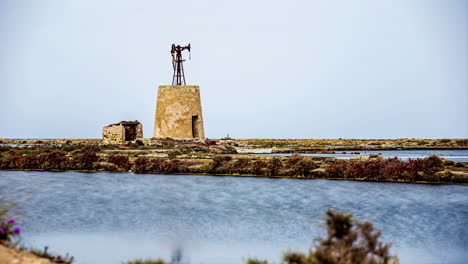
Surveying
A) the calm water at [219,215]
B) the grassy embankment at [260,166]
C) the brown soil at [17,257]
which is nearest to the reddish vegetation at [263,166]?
the grassy embankment at [260,166]

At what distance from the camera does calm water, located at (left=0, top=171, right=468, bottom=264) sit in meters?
8.49

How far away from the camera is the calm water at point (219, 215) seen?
8492mm

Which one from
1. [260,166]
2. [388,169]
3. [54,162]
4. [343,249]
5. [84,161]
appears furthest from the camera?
[54,162]

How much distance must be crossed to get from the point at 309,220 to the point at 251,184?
6.81 meters

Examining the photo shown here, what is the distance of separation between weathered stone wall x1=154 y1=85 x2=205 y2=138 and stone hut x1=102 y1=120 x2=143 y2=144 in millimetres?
2806

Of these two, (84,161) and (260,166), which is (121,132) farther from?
(260,166)

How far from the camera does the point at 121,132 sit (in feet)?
112

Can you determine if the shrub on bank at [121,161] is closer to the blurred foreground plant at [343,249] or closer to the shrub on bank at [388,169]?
the shrub on bank at [388,169]

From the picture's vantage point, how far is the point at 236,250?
8.32m

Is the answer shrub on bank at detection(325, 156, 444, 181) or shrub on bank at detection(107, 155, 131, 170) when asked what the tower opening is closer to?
shrub on bank at detection(107, 155, 131, 170)

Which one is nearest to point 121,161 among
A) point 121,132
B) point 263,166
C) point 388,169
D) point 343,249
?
point 263,166

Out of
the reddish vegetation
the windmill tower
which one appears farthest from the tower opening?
the reddish vegetation

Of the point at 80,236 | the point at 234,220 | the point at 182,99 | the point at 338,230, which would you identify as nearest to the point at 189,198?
the point at 234,220

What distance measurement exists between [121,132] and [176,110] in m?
4.77
